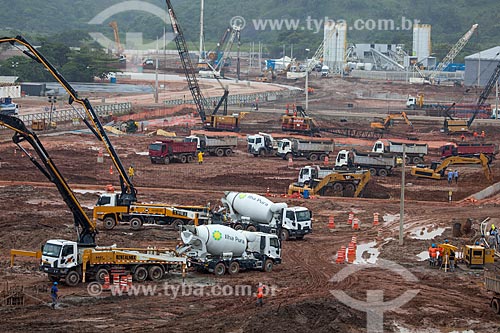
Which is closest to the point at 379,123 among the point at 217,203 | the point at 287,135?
the point at 287,135

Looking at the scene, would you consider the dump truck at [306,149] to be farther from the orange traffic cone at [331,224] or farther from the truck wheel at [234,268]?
the truck wheel at [234,268]

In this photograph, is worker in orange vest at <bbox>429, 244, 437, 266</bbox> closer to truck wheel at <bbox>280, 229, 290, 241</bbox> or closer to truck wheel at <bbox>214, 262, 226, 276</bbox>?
truck wheel at <bbox>280, 229, 290, 241</bbox>

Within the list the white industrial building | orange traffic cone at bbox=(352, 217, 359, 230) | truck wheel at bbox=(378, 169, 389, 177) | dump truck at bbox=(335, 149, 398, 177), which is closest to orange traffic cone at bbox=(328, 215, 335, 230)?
orange traffic cone at bbox=(352, 217, 359, 230)

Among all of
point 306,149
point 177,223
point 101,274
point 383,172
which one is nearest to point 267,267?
point 101,274

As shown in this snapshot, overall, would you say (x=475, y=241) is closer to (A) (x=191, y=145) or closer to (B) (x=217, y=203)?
(B) (x=217, y=203)

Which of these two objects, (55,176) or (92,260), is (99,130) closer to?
(55,176)

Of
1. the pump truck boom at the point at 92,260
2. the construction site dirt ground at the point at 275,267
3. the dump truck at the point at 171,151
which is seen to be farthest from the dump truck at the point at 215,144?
the pump truck boom at the point at 92,260

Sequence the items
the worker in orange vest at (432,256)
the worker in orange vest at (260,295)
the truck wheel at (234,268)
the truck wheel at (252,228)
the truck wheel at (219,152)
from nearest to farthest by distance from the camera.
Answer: the worker in orange vest at (260,295) < the truck wheel at (234,268) < the worker in orange vest at (432,256) < the truck wheel at (252,228) < the truck wheel at (219,152)

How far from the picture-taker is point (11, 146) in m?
69.9

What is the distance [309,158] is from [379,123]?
27980 mm

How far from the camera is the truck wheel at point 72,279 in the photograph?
103ft


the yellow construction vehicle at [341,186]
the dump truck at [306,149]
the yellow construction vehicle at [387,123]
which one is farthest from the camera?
the yellow construction vehicle at [387,123]

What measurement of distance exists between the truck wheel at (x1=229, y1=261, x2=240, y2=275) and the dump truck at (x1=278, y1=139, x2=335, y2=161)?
36.6 metres

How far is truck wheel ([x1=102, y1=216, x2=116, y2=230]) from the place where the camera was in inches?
1665
